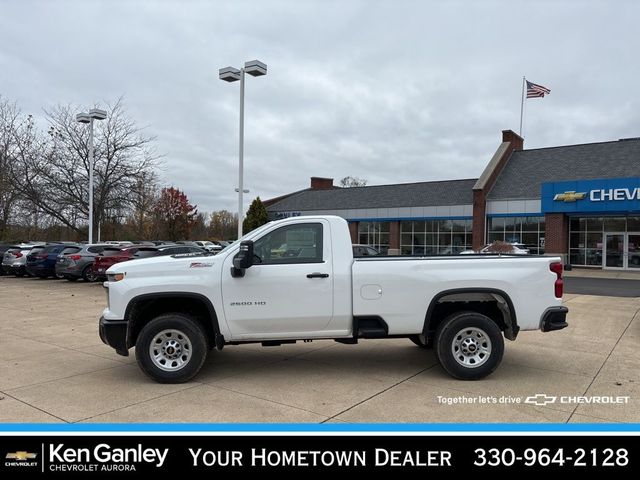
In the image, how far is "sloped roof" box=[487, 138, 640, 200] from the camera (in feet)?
101

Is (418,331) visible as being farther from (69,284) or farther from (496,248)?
(496,248)

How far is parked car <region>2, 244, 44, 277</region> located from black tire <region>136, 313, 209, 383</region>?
20310 mm

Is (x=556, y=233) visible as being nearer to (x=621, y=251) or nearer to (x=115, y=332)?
(x=621, y=251)

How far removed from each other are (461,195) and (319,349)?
100 feet

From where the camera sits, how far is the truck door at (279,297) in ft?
19.5

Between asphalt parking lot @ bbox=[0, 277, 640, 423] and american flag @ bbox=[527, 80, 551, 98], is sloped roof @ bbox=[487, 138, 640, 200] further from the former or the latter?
asphalt parking lot @ bbox=[0, 277, 640, 423]

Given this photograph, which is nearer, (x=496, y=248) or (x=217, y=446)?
(x=217, y=446)

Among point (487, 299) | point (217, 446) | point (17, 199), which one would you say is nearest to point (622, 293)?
point (487, 299)

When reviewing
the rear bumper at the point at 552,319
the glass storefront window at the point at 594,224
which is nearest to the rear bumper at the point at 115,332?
the rear bumper at the point at 552,319

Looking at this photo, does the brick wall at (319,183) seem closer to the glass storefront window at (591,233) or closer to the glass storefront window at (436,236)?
the glass storefront window at (436,236)

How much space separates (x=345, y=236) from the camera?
6258mm

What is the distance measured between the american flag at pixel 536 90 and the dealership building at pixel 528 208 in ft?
9.46

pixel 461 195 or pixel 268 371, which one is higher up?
pixel 461 195

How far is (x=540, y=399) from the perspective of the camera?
17.9 feet
